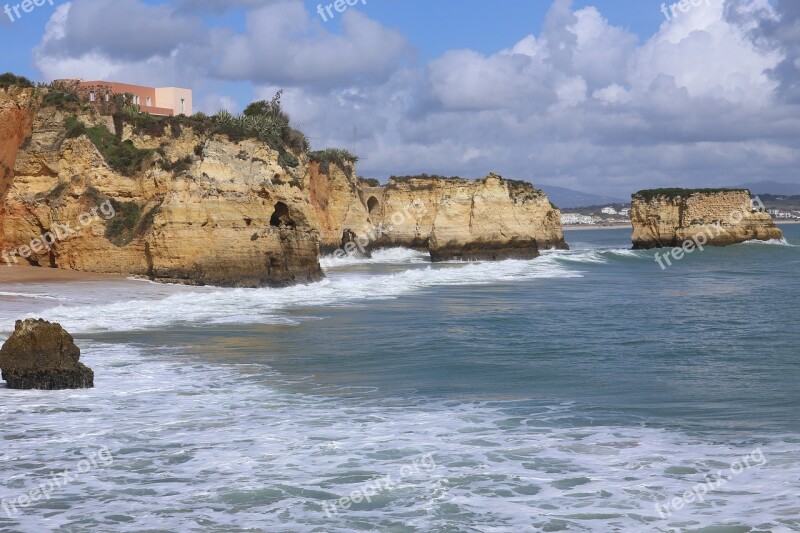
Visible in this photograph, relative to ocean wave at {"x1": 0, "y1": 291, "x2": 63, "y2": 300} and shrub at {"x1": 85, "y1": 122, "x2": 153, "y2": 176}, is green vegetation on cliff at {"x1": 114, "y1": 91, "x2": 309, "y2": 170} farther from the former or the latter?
ocean wave at {"x1": 0, "y1": 291, "x2": 63, "y2": 300}

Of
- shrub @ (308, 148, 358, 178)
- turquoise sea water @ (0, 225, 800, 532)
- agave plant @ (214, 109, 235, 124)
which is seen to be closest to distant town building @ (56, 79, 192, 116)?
shrub @ (308, 148, 358, 178)

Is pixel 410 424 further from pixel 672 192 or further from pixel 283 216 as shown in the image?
pixel 672 192

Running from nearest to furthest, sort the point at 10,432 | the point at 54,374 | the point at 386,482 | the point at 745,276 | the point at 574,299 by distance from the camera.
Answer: the point at 386,482
the point at 10,432
the point at 54,374
the point at 574,299
the point at 745,276

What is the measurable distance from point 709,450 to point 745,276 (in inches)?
1230

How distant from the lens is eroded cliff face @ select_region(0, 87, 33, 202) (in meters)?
28.0

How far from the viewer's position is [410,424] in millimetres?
9242

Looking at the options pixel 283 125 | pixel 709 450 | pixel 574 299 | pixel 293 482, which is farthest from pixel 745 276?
pixel 293 482

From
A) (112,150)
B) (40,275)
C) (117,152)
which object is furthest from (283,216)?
(40,275)

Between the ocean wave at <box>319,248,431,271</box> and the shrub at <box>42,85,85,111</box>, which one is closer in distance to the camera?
the shrub at <box>42,85,85,111</box>

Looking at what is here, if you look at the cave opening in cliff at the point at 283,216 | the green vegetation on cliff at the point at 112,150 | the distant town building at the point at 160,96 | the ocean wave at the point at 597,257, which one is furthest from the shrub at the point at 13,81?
the ocean wave at the point at 597,257

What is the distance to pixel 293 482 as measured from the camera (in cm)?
727

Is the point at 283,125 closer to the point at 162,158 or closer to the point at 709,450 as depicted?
the point at 162,158

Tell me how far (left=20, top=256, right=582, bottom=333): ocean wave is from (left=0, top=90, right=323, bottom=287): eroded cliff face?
114cm

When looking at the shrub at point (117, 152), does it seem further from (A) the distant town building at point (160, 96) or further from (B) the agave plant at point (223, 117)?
(A) the distant town building at point (160, 96)
